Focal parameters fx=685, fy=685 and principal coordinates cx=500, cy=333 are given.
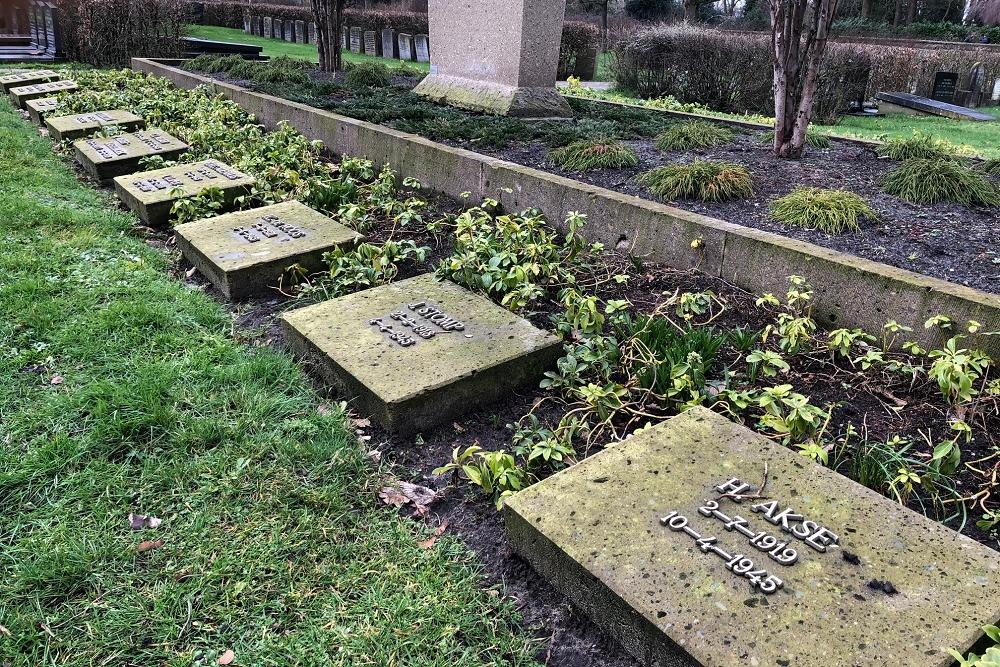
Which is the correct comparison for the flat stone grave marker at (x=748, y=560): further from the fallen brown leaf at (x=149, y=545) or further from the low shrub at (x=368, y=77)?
the low shrub at (x=368, y=77)

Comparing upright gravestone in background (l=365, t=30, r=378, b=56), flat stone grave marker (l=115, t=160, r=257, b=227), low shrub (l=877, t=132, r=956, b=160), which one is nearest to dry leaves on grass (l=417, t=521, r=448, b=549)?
flat stone grave marker (l=115, t=160, r=257, b=227)

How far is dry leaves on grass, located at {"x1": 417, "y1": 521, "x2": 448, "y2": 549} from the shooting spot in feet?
7.06

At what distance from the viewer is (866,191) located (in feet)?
14.9

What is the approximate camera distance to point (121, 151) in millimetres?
6188

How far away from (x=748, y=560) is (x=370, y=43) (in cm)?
2523

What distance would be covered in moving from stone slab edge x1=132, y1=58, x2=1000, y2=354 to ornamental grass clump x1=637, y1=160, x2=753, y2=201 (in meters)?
0.37

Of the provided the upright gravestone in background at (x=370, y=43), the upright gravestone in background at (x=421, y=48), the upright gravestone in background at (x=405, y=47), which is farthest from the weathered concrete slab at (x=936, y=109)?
the upright gravestone in background at (x=370, y=43)

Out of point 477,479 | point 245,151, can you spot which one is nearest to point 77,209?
point 245,151

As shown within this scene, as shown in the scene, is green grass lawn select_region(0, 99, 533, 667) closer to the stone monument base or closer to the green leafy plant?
the green leafy plant

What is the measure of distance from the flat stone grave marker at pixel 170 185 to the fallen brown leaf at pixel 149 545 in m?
3.33

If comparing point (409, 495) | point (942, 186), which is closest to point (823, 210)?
point (942, 186)

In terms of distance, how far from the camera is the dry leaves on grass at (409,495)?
7.66 ft

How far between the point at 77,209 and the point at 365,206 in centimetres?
220

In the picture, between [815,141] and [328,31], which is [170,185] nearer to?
[815,141]
